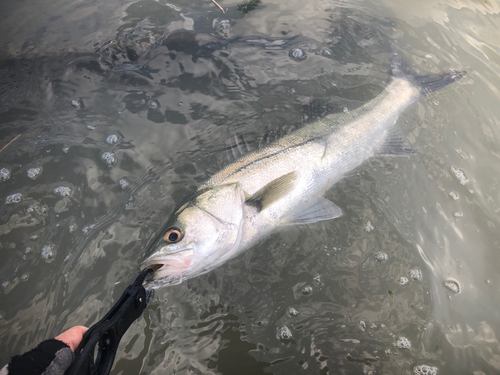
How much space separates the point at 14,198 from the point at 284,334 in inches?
112

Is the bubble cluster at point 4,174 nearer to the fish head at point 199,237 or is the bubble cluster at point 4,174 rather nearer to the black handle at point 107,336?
the fish head at point 199,237

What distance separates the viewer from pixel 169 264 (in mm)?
2193

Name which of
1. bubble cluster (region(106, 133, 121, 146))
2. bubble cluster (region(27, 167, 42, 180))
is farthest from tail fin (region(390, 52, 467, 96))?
bubble cluster (region(27, 167, 42, 180))

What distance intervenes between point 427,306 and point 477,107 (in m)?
2.97

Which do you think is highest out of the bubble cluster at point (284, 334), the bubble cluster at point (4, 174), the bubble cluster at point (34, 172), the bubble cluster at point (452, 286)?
the bubble cluster at point (452, 286)

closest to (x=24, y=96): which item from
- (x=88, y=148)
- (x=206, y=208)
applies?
(x=88, y=148)

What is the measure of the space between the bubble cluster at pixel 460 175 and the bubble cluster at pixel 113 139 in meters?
3.89

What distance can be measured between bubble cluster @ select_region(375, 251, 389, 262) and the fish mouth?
1.76 meters

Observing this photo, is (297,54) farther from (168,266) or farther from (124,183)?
(168,266)

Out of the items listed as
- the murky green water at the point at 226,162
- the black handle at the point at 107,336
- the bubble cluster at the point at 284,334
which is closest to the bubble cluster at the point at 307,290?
the murky green water at the point at 226,162

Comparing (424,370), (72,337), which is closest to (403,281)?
(424,370)

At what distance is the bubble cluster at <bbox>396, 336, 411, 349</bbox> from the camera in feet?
7.90

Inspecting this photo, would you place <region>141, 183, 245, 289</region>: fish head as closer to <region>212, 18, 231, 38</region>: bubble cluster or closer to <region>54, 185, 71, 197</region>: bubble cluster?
<region>54, 185, 71, 197</region>: bubble cluster

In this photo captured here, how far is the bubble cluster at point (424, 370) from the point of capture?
91.4 inches
